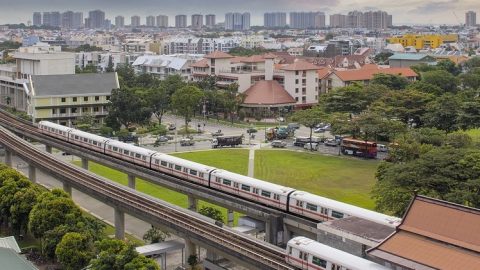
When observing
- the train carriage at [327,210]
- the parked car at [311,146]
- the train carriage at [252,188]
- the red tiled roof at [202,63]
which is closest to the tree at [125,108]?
the parked car at [311,146]

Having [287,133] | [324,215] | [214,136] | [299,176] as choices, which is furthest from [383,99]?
[324,215]

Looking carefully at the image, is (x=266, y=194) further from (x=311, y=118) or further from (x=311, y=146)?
(x=311, y=118)

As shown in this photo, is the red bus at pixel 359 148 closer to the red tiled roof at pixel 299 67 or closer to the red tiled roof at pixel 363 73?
the red tiled roof at pixel 299 67

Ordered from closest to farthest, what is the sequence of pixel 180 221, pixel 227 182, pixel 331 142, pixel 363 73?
pixel 180 221 → pixel 227 182 → pixel 331 142 → pixel 363 73

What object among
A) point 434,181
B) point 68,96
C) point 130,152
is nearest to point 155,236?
point 130,152

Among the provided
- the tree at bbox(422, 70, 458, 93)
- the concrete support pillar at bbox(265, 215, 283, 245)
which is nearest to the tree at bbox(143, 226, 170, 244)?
the concrete support pillar at bbox(265, 215, 283, 245)
